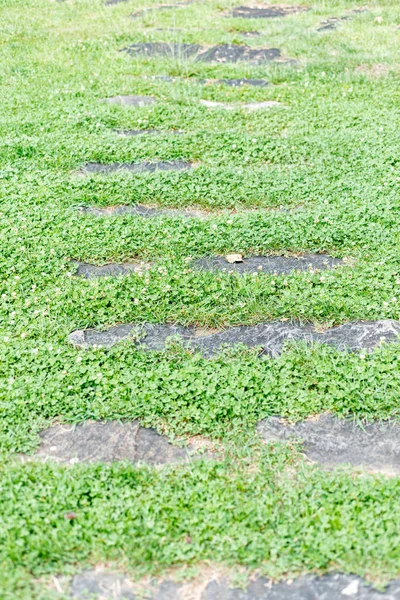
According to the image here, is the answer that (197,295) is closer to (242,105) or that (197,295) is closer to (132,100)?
(242,105)

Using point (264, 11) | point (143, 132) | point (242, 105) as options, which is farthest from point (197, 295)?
point (264, 11)

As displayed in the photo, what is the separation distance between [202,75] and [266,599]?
6948mm

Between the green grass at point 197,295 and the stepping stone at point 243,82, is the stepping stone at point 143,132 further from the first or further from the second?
the stepping stone at point 243,82

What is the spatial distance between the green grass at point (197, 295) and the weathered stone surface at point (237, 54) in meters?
0.27

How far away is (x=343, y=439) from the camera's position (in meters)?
4.10

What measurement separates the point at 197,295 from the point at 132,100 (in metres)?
3.92

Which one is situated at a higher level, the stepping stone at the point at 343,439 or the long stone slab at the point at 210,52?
the long stone slab at the point at 210,52

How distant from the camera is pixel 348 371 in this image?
445cm

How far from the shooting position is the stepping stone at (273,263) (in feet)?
18.1

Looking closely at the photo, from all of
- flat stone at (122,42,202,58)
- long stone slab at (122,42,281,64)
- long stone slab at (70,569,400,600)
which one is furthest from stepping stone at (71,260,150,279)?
flat stone at (122,42,202,58)

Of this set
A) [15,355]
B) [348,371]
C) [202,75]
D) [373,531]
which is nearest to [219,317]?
[348,371]

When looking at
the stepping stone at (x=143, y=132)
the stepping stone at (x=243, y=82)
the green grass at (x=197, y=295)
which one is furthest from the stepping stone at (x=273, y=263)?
the stepping stone at (x=243, y=82)

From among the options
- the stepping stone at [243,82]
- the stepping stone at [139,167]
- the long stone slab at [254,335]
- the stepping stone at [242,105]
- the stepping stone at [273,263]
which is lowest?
the long stone slab at [254,335]

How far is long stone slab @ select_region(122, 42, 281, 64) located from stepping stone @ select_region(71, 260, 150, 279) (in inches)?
180
